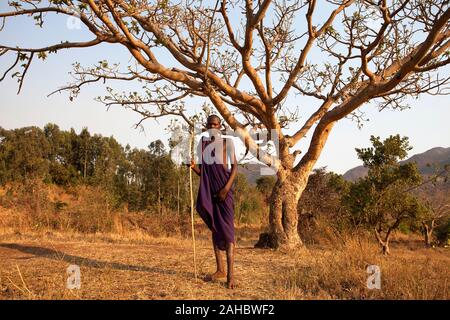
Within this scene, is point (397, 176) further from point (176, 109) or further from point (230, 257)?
point (230, 257)

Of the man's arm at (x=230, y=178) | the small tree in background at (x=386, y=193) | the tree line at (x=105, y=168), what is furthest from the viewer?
the tree line at (x=105, y=168)

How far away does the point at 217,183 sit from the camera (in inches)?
198

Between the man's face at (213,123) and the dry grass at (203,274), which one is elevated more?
the man's face at (213,123)

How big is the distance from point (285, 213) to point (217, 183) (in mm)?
4542

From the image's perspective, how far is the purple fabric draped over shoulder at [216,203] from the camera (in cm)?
498

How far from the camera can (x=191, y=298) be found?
13.6 ft

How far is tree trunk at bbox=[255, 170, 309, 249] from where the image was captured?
9102 mm

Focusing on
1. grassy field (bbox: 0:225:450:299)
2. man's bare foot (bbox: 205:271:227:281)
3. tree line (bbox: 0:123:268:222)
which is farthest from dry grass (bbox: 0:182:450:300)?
tree line (bbox: 0:123:268:222)

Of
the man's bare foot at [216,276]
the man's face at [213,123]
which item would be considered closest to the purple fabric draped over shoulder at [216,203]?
the man's face at [213,123]

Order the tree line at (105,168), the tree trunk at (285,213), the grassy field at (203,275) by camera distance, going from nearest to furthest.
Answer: the grassy field at (203,275), the tree trunk at (285,213), the tree line at (105,168)

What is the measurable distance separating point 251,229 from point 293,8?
17387 millimetres

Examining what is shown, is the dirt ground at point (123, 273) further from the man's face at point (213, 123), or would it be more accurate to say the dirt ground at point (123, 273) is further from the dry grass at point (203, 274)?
the man's face at point (213, 123)

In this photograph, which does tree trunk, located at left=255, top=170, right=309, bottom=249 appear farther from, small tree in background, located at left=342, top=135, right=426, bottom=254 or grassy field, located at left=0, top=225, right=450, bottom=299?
small tree in background, located at left=342, top=135, right=426, bottom=254

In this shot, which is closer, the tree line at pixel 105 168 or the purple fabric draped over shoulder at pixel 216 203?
the purple fabric draped over shoulder at pixel 216 203
